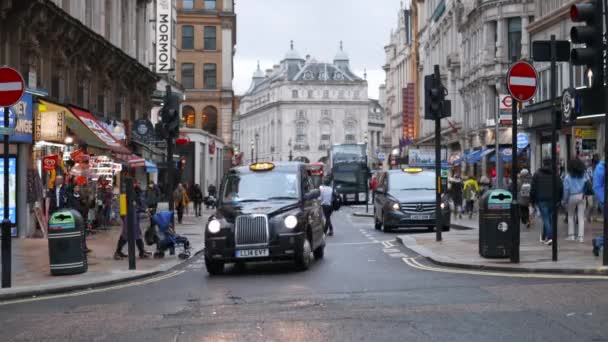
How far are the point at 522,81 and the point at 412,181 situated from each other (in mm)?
13491

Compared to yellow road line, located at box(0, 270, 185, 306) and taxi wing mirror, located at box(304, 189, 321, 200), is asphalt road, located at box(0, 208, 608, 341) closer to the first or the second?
yellow road line, located at box(0, 270, 185, 306)

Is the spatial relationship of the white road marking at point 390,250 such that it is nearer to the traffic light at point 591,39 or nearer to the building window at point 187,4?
the traffic light at point 591,39

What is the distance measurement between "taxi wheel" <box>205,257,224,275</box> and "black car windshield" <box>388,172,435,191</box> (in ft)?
44.2

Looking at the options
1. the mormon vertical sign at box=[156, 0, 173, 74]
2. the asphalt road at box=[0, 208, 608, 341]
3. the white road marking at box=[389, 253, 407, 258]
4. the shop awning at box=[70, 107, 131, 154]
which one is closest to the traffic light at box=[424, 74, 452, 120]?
the white road marking at box=[389, 253, 407, 258]

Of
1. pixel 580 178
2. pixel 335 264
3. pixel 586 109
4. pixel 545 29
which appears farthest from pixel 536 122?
pixel 335 264

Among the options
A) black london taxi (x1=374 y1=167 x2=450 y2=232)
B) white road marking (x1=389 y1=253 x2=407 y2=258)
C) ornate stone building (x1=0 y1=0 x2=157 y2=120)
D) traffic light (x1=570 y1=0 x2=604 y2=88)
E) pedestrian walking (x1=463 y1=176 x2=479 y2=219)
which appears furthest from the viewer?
pedestrian walking (x1=463 y1=176 x2=479 y2=219)

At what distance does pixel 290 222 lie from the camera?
15805 millimetres

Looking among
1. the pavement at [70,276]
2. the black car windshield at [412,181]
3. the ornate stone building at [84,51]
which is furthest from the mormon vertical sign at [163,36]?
the pavement at [70,276]

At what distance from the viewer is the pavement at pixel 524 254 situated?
14.4m

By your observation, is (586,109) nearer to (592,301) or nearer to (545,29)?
(545,29)

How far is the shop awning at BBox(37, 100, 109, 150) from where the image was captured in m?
26.6

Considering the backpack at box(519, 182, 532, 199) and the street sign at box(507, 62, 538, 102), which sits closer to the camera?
the street sign at box(507, 62, 538, 102)

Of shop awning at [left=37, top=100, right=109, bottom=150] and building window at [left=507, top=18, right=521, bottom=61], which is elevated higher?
building window at [left=507, top=18, right=521, bottom=61]

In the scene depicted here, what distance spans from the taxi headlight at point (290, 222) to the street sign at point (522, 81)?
4142mm
